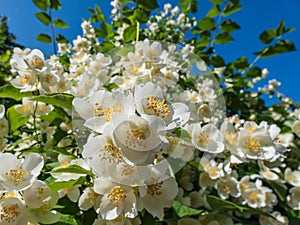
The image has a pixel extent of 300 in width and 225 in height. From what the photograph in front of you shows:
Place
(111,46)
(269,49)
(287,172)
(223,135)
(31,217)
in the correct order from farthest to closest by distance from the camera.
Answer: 1. (269,49)
2. (111,46)
3. (287,172)
4. (223,135)
5. (31,217)

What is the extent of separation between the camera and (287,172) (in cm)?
152

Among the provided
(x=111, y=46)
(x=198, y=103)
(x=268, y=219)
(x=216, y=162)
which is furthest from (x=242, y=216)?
(x=111, y=46)

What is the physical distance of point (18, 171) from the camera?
0.78 m

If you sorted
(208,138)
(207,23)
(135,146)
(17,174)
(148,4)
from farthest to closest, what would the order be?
1. (207,23)
2. (148,4)
3. (208,138)
4. (17,174)
5. (135,146)

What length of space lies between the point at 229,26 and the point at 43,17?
1.16 metres

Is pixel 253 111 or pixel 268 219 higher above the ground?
pixel 253 111

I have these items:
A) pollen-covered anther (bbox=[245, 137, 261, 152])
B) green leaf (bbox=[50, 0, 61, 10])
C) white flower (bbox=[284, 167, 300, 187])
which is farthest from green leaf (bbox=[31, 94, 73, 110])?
green leaf (bbox=[50, 0, 61, 10])

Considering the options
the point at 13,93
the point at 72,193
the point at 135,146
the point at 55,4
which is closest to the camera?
the point at 135,146

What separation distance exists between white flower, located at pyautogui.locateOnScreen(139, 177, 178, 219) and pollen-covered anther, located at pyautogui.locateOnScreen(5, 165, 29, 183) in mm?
276

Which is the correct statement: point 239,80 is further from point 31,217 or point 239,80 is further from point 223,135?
point 31,217

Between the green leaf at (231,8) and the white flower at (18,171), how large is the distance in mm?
1705

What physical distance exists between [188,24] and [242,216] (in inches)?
70.4

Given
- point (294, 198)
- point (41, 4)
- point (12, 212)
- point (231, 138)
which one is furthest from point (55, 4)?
point (294, 198)

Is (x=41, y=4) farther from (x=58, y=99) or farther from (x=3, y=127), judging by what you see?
(x=58, y=99)
